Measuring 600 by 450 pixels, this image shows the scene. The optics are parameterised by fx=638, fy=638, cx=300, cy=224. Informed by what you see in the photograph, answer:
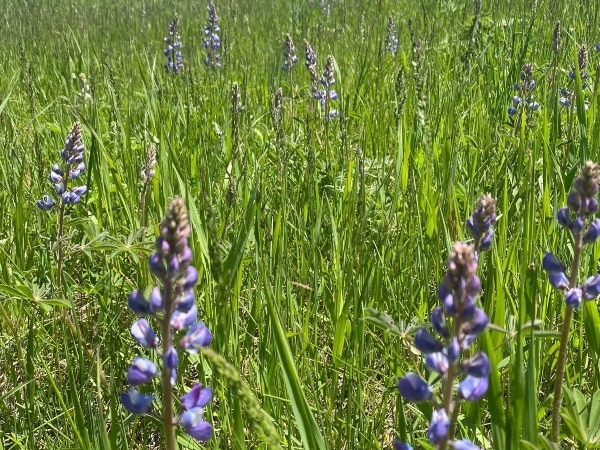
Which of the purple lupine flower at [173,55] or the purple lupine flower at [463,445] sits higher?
the purple lupine flower at [173,55]

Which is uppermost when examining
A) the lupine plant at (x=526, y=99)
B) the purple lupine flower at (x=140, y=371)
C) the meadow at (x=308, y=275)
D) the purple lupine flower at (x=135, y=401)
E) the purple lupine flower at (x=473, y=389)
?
the lupine plant at (x=526, y=99)

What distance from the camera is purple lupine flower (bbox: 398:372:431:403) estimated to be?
947 mm

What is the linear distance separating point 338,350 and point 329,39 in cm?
541

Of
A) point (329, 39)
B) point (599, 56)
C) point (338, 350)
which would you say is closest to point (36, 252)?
point (338, 350)

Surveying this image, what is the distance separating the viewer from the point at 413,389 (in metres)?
0.95

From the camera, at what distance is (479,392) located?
3.16ft

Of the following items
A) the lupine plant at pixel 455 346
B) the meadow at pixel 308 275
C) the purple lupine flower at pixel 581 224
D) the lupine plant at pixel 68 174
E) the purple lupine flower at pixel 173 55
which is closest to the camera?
the lupine plant at pixel 455 346

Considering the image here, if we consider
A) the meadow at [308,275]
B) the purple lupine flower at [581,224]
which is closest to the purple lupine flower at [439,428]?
the meadow at [308,275]

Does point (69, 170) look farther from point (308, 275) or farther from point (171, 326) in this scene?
point (171, 326)

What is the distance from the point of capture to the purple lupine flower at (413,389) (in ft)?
3.11

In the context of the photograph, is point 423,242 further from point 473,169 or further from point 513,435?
point 513,435

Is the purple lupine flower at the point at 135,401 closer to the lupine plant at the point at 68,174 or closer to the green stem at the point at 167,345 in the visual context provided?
the green stem at the point at 167,345

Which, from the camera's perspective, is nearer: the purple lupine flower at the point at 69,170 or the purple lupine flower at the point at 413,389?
the purple lupine flower at the point at 413,389

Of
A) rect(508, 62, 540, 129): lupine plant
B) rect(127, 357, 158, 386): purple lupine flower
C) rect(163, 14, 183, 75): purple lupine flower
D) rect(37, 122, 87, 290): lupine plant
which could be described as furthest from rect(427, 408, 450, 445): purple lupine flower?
rect(163, 14, 183, 75): purple lupine flower
